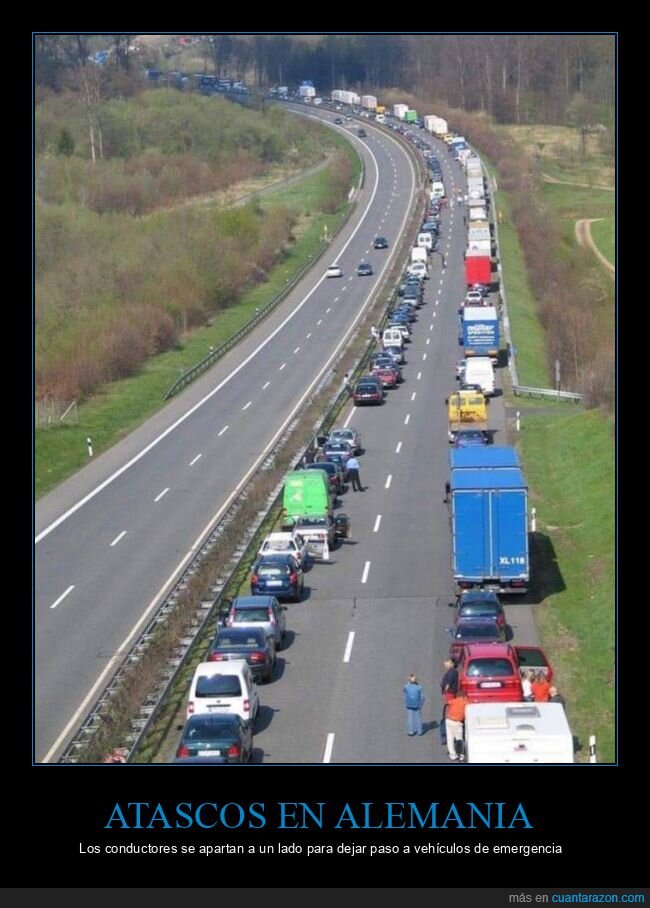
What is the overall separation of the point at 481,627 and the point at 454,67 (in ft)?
506

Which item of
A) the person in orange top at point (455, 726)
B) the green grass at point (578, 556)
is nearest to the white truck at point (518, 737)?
the person in orange top at point (455, 726)

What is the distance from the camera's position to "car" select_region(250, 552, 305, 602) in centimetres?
3381

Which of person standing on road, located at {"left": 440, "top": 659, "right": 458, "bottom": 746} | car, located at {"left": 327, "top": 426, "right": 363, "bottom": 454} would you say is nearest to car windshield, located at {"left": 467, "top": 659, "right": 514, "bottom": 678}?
person standing on road, located at {"left": 440, "top": 659, "right": 458, "bottom": 746}

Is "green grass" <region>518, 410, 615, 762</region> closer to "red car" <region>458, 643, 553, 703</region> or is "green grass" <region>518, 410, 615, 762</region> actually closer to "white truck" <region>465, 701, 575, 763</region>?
"red car" <region>458, 643, 553, 703</region>

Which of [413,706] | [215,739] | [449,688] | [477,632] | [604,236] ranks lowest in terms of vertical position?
[477,632]

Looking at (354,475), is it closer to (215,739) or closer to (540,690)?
(540,690)

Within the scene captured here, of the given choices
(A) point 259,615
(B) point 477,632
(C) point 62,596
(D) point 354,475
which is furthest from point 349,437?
(B) point 477,632

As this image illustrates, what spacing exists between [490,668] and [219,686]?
186 inches

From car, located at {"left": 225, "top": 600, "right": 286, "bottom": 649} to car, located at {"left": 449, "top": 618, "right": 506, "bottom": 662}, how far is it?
12.0ft

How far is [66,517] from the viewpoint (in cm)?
4469

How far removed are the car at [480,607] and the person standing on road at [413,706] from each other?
545 centimetres

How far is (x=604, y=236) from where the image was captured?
102625mm

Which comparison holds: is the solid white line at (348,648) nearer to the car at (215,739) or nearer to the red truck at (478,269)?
the car at (215,739)
